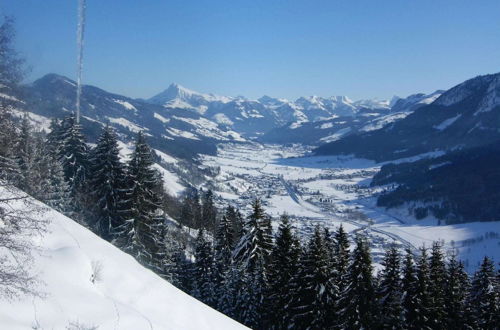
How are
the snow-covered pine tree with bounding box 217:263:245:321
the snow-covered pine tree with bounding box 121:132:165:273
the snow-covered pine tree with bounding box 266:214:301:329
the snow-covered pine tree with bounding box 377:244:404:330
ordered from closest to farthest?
the snow-covered pine tree with bounding box 377:244:404:330 → the snow-covered pine tree with bounding box 266:214:301:329 → the snow-covered pine tree with bounding box 121:132:165:273 → the snow-covered pine tree with bounding box 217:263:245:321

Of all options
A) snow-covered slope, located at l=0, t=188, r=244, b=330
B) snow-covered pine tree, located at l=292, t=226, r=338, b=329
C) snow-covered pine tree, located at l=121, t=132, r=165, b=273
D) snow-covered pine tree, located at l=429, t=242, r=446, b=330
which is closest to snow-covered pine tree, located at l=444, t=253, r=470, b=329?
snow-covered pine tree, located at l=429, t=242, r=446, b=330

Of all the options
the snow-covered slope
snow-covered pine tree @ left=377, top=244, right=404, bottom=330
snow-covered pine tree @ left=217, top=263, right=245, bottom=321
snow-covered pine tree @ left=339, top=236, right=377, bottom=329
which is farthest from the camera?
snow-covered pine tree @ left=217, top=263, right=245, bottom=321

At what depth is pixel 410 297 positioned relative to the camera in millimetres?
27953

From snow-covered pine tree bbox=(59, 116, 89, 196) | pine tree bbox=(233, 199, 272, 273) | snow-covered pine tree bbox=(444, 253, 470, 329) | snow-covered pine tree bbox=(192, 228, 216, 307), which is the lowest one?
snow-covered pine tree bbox=(192, 228, 216, 307)

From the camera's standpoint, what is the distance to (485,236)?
188 m

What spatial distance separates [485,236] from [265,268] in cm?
19811

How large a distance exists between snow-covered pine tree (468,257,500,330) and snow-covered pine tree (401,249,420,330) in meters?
6.45

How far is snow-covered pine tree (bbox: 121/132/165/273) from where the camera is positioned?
32062 millimetres

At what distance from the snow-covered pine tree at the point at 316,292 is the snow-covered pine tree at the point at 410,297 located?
17.2 ft

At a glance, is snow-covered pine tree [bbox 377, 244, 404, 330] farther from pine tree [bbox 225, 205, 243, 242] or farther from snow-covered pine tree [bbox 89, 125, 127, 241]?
snow-covered pine tree [bbox 89, 125, 127, 241]

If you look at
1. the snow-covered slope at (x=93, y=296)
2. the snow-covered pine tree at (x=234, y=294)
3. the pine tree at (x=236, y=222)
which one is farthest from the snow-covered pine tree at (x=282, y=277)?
the snow-covered slope at (x=93, y=296)

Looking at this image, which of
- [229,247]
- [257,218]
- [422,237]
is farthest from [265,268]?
[422,237]

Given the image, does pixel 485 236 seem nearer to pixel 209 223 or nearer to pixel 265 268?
pixel 209 223

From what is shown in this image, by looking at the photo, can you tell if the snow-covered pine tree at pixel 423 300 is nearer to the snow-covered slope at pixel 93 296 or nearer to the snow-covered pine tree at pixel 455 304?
the snow-covered pine tree at pixel 455 304
